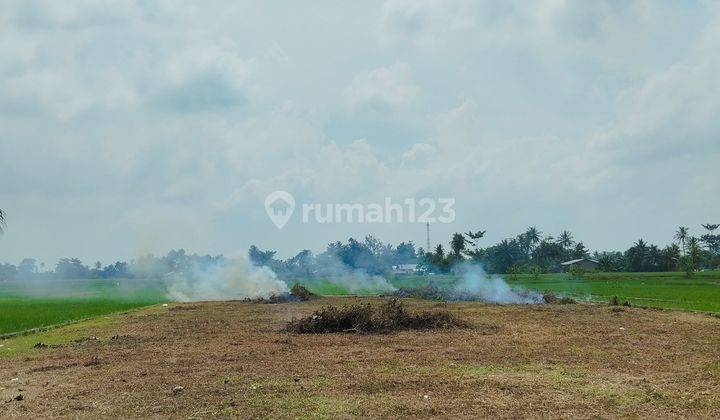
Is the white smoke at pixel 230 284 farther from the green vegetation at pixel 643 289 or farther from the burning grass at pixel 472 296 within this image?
the burning grass at pixel 472 296

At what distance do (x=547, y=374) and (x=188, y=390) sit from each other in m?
6.63

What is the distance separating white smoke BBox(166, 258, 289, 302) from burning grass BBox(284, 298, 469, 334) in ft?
89.7

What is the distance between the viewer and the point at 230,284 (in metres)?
51.8

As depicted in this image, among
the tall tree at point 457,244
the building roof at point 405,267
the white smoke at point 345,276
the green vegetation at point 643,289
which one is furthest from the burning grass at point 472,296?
the building roof at point 405,267

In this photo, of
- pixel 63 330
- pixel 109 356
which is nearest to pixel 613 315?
pixel 109 356

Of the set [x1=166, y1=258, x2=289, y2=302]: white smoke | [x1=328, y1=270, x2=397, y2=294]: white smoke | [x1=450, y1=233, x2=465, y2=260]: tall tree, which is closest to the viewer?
[x1=166, y1=258, x2=289, y2=302]: white smoke

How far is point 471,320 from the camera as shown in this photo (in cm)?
2305

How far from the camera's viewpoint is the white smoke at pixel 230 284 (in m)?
49.7

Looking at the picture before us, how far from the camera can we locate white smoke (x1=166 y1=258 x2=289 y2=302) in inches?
1955

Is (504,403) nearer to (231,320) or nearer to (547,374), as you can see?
(547,374)

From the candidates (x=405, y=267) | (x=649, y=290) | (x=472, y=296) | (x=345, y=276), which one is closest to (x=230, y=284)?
(x=472, y=296)

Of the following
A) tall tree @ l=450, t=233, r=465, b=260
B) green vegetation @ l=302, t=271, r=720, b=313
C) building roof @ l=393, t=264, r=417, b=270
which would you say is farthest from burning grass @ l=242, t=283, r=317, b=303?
building roof @ l=393, t=264, r=417, b=270

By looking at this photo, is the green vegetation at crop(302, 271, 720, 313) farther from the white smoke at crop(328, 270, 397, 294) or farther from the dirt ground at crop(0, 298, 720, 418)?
the dirt ground at crop(0, 298, 720, 418)

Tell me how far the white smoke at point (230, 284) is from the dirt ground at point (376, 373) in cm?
2890
